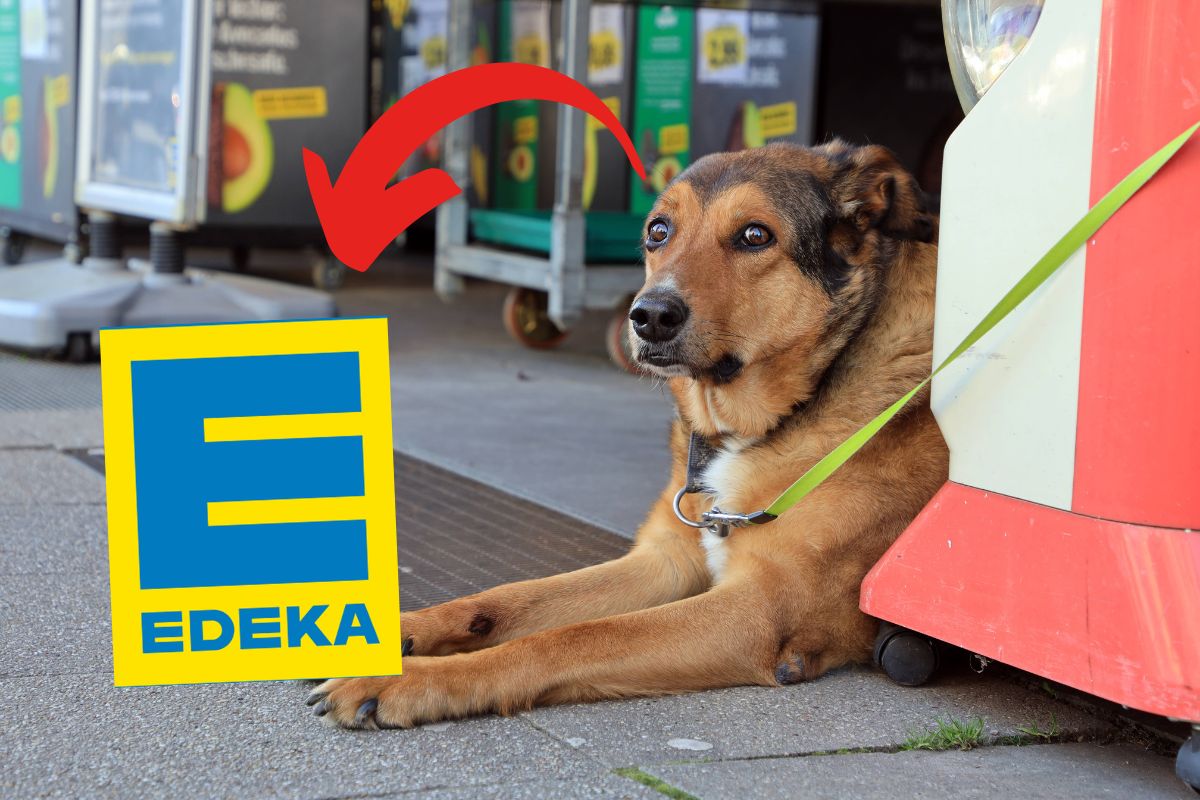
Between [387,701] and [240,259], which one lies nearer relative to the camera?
[387,701]

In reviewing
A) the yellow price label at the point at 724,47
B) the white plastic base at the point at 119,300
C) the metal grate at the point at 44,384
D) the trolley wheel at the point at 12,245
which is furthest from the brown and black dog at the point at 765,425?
the trolley wheel at the point at 12,245

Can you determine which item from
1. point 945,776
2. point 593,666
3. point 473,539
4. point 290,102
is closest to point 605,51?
point 290,102

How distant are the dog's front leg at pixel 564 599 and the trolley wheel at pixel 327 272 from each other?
6.08m

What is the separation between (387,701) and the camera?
242 centimetres

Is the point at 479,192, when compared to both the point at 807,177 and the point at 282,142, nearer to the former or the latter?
the point at 282,142

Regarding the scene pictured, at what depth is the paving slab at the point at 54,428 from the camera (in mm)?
4781

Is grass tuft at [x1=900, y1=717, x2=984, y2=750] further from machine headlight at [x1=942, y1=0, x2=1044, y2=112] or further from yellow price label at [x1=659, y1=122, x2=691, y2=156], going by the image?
yellow price label at [x1=659, y1=122, x2=691, y2=156]

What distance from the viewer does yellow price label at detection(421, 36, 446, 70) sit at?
9.91 metres

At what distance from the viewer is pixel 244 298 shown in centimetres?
666

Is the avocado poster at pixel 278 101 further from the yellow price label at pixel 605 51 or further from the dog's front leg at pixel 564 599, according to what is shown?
the dog's front leg at pixel 564 599

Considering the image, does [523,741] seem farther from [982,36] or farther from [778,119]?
[778,119]

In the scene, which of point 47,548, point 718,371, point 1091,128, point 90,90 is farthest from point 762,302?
point 90,90

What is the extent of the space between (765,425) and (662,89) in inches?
246

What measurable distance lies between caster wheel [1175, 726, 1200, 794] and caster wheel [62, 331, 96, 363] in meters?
5.26
